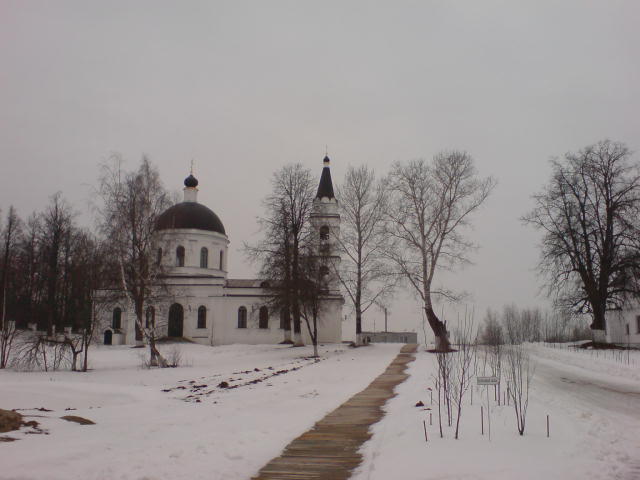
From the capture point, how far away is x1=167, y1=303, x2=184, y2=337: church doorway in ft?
159

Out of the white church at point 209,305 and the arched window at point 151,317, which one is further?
the white church at point 209,305

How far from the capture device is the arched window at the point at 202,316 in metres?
49.0

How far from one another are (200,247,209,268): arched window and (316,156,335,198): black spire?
456 inches

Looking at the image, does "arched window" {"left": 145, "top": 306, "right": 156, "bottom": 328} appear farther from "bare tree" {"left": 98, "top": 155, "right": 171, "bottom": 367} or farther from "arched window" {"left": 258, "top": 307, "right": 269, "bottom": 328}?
"arched window" {"left": 258, "top": 307, "right": 269, "bottom": 328}

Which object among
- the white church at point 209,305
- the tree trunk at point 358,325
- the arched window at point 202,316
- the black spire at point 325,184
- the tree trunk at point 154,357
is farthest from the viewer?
the black spire at point 325,184

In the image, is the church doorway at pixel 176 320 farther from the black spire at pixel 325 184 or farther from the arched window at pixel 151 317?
the arched window at pixel 151 317

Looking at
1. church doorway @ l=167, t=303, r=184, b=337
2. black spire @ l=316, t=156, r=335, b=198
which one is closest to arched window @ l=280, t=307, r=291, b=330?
church doorway @ l=167, t=303, r=184, b=337

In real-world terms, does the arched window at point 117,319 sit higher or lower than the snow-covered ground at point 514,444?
higher

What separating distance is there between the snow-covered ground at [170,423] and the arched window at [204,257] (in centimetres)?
2938

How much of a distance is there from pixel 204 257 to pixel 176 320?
6248 mm

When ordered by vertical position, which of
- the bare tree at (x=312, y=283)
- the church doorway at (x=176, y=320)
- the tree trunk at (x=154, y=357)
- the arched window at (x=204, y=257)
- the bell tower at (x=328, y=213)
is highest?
the bell tower at (x=328, y=213)

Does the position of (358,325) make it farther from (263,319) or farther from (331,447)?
(331,447)

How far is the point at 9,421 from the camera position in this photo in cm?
838

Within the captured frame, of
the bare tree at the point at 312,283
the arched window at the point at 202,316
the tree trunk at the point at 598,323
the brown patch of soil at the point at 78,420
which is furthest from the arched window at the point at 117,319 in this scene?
the brown patch of soil at the point at 78,420
